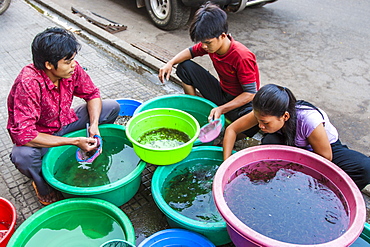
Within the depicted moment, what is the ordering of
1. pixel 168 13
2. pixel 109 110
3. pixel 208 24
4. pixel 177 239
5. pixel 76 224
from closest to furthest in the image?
pixel 177 239 → pixel 76 224 → pixel 208 24 → pixel 109 110 → pixel 168 13

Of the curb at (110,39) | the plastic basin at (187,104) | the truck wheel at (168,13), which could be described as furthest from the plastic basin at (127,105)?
the truck wheel at (168,13)

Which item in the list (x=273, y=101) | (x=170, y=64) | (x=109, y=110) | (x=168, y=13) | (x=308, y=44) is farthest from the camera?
(x=168, y=13)

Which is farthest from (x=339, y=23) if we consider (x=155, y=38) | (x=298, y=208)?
(x=298, y=208)

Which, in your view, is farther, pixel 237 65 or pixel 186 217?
pixel 237 65

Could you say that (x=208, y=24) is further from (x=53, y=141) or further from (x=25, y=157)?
(x=25, y=157)

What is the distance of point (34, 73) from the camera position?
6.75ft

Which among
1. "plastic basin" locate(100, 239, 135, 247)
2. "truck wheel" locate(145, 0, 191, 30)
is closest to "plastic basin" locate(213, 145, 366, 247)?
"plastic basin" locate(100, 239, 135, 247)

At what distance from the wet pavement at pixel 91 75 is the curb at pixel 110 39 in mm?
15

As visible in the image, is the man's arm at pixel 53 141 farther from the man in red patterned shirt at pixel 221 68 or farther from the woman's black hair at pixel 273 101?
the woman's black hair at pixel 273 101

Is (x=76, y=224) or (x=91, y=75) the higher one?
(x=91, y=75)

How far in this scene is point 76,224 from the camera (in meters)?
2.06

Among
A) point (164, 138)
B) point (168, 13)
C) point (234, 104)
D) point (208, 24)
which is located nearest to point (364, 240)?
point (234, 104)

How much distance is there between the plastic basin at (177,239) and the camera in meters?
1.85

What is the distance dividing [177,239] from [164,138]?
1007 mm
